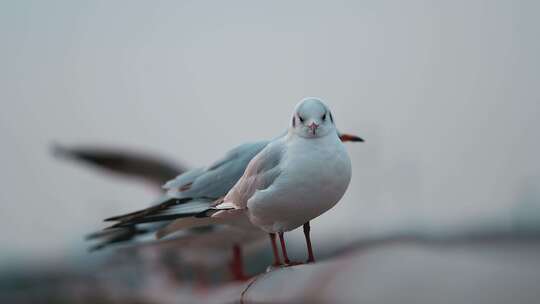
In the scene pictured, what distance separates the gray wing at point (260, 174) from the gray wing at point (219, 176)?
0.48m

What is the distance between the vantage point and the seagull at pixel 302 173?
7.41ft

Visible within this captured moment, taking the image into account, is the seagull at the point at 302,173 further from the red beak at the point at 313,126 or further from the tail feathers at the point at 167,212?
the tail feathers at the point at 167,212

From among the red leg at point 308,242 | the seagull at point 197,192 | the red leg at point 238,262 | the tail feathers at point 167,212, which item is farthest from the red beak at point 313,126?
the red leg at point 238,262

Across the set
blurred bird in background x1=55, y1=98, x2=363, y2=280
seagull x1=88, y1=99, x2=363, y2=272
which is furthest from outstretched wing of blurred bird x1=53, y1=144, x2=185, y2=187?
seagull x1=88, y1=99, x2=363, y2=272

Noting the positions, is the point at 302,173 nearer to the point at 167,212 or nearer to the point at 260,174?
the point at 260,174

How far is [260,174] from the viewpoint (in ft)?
8.21

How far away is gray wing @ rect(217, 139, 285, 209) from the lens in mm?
2434

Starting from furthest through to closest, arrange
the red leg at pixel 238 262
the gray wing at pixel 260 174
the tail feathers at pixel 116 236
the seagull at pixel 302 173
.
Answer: the red leg at pixel 238 262
the tail feathers at pixel 116 236
the gray wing at pixel 260 174
the seagull at pixel 302 173

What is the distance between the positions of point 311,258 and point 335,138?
1.27ft

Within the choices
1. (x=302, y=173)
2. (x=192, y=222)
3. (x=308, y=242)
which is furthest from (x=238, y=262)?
(x=302, y=173)

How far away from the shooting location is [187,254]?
19.0 ft

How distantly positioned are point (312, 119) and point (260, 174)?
299 mm

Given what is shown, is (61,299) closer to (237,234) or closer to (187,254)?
(187,254)

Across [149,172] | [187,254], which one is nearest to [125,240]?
[187,254]
